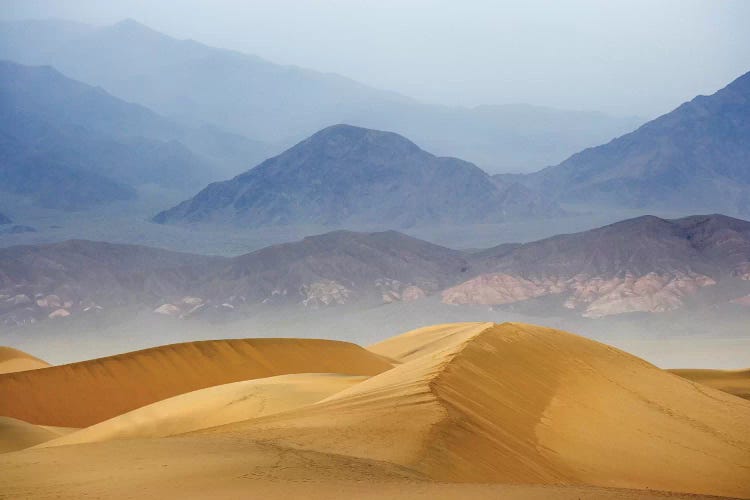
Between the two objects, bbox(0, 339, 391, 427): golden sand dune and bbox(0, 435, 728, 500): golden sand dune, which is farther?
bbox(0, 339, 391, 427): golden sand dune

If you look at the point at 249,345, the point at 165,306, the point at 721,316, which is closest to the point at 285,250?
the point at 165,306

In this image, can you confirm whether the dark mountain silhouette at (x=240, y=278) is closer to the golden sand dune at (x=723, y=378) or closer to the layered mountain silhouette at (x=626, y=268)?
the layered mountain silhouette at (x=626, y=268)

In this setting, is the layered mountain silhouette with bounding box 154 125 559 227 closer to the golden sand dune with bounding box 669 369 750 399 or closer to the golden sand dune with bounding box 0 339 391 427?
the golden sand dune with bounding box 669 369 750 399

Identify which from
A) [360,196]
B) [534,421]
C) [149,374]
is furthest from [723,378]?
[360,196]

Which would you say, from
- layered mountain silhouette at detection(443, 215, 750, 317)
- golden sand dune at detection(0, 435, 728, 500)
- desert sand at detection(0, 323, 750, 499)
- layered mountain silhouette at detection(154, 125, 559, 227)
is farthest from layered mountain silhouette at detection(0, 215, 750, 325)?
golden sand dune at detection(0, 435, 728, 500)

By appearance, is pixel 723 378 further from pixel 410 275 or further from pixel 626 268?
pixel 410 275

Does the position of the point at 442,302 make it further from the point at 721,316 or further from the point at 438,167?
the point at 438,167
